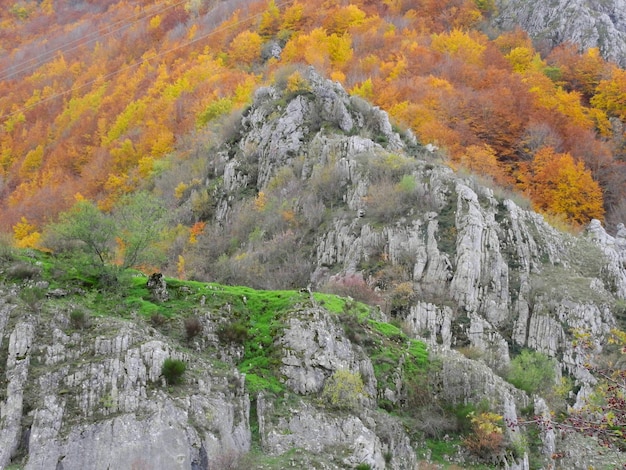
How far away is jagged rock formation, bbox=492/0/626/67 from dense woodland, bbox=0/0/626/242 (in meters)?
3.30

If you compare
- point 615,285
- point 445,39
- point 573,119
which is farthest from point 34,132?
point 615,285

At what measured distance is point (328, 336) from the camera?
849 inches

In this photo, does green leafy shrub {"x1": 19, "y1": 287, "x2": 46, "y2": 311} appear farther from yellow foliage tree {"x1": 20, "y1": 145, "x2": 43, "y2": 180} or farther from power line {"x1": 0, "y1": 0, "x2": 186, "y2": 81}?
power line {"x1": 0, "y1": 0, "x2": 186, "y2": 81}

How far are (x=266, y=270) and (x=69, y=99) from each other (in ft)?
225

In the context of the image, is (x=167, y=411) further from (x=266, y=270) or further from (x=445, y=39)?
(x=445, y=39)

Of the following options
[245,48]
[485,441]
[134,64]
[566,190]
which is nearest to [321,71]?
[245,48]

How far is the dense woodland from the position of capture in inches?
2200

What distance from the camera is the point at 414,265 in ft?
114

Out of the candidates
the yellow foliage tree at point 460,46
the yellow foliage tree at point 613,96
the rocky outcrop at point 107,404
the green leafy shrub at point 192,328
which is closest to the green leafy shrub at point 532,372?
the rocky outcrop at point 107,404

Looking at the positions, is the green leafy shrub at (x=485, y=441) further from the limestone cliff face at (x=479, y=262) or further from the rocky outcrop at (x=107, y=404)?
the rocky outcrop at (x=107, y=404)

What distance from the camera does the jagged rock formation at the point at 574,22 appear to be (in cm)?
7762

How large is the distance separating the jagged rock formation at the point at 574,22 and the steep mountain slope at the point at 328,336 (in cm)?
4519

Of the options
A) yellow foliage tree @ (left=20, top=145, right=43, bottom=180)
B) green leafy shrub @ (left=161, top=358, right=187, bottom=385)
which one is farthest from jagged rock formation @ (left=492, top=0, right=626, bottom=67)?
green leafy shrub @ (left=161, top=358, right=187, bottom=385)

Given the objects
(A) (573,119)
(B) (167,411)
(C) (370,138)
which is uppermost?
(B) (167,411)
